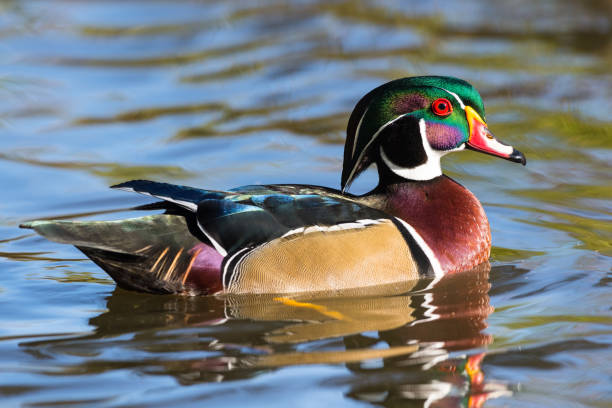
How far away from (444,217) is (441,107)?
70 cm

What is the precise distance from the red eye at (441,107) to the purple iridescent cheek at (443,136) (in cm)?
8

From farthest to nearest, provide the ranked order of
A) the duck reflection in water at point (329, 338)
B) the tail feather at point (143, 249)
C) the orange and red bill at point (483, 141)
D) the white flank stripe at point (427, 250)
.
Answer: the orange and red bill at point (483, 141), the white flank stripe at point (427, 250), the tail feather at point (143, 249), the duck reflection in water at point (329, 338)

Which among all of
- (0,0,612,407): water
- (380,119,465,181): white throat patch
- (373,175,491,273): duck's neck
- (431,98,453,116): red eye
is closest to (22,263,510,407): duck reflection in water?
(0,0,612,407): water

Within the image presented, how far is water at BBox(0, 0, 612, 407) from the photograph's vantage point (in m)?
5.24

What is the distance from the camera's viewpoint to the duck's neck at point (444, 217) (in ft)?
22.3

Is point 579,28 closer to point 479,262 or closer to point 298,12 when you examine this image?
point 298,12

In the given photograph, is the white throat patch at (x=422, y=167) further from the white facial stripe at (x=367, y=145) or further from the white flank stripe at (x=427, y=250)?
the white flank stripe at (x=427, y=250)

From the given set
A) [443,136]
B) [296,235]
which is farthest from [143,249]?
[443,136]

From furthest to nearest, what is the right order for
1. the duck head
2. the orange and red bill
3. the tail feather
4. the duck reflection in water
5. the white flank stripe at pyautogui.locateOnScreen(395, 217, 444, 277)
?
the orange and red bill < the duck head < the white flank stripe at pyautogui.locateOnScreen(395, 217, 444, 277) < the tail feather < the duck reflection in water

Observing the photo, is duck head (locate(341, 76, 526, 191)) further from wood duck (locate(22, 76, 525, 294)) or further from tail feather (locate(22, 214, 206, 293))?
tail feather (locate(22, 214, 206, 293))

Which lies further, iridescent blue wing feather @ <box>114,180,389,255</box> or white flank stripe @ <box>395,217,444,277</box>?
white flank stripe @ <box>395,217,444,277</box>

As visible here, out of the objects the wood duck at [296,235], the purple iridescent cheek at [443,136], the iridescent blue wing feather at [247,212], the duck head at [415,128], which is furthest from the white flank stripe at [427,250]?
the purple iridescent cheek at [443,136]

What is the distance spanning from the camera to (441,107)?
690 centimetres

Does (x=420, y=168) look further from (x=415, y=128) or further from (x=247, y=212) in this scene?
(x=247, y=212)
